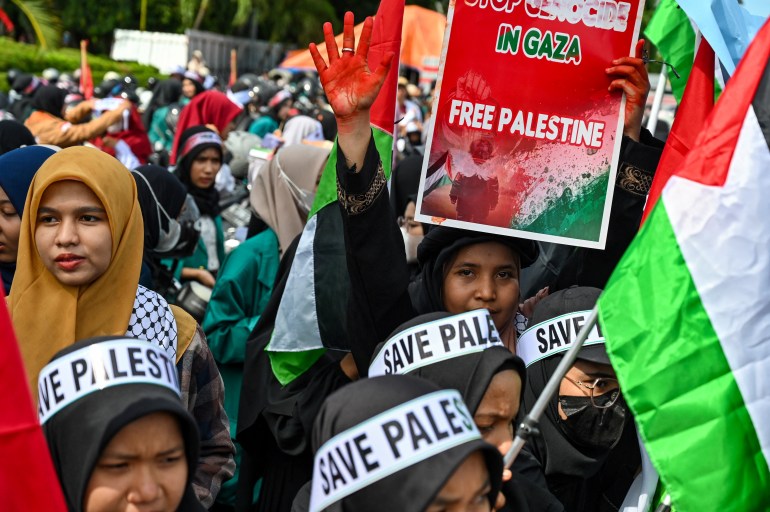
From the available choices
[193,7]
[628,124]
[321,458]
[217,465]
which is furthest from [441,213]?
[193,7]

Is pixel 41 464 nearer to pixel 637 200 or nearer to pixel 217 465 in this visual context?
pixel 217 465

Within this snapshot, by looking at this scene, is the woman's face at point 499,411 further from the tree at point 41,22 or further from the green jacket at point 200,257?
the tree at point 41,22

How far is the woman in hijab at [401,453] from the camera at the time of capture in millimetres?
2463

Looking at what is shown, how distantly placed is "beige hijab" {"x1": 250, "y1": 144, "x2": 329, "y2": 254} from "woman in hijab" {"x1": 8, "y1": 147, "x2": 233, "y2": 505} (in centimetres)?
237

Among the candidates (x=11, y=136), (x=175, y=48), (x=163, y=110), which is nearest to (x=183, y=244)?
(x=11, y=136)

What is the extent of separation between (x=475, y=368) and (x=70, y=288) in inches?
46.4

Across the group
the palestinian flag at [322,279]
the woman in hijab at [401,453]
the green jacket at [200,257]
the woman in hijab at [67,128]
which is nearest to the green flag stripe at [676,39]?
the palestinian flag at [322,279]

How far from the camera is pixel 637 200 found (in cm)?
417

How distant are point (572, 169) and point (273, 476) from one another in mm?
1642

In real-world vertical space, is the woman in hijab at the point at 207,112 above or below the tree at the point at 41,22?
below

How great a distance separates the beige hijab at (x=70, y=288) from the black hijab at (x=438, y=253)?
3.26 ft

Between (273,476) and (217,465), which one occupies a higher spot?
(217,465)

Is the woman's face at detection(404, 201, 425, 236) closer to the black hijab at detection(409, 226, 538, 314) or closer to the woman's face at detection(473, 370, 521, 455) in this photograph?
the black hijab at detection(409, 226, 538, 314)

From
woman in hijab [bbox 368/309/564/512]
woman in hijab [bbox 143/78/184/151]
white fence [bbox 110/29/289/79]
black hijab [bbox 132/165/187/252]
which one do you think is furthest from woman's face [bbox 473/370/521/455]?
white fence [bbox 110/29/289/79]
